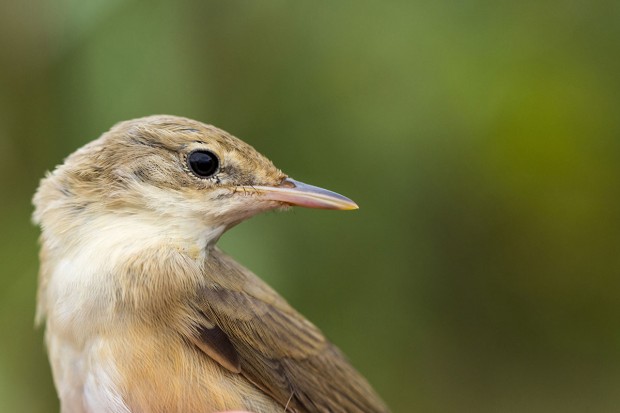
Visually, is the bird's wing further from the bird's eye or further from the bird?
the bird's eye

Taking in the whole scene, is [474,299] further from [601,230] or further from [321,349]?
[321,349]

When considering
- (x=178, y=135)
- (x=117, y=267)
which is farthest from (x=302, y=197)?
(x=117, y=267)

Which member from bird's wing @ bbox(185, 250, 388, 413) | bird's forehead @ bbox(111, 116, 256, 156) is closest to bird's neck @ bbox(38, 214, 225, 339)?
bird's wing @ bbox(185, 250, 388, 413)

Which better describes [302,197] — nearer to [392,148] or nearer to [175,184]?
[175,184]

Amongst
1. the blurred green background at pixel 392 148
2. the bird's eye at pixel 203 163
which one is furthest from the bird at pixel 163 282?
the blurred green background at pixel 392 148

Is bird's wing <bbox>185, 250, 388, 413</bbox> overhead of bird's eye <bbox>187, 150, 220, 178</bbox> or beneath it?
beneath

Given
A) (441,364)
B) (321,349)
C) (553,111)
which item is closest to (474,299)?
(441,364)
